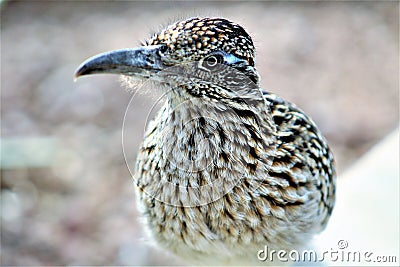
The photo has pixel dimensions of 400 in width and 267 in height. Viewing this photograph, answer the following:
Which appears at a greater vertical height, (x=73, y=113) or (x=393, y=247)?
(x=73, y=113)

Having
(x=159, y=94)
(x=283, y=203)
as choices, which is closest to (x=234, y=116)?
(x=159, y=94)

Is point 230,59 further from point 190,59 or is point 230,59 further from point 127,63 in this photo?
point 127,63

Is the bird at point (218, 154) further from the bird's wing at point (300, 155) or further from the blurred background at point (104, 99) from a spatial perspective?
the blurred background at point (104, 99)

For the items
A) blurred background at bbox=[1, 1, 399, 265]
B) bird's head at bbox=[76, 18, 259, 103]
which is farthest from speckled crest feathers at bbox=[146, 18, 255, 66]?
blurred background at bbox=[1, 1, 399, 265]

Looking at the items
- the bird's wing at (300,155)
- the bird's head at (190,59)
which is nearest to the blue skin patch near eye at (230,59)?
the bird's head at (190,59)

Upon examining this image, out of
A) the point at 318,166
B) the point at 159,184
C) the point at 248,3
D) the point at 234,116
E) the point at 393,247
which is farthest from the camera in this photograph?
the point at 248,3

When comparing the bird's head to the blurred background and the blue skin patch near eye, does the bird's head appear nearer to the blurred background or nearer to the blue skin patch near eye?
the blue skin patch near eye

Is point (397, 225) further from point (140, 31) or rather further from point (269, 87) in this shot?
point (140, 31)
